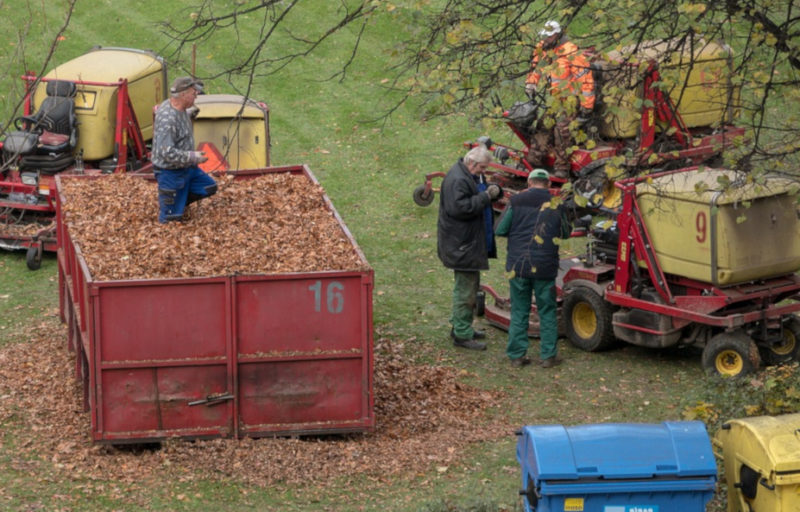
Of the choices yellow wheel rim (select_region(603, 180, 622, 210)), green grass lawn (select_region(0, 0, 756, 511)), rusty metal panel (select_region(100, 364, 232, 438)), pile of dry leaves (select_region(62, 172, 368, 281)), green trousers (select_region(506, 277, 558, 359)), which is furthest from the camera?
yellow wheel rim (select_region(603, 180, 622, 210))

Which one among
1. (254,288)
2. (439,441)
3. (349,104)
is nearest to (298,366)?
(254,288)

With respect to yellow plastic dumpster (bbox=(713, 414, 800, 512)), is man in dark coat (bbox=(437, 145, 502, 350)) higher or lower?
higher

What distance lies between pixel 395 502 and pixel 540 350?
11.7 feet

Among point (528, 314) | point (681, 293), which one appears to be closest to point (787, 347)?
point (681, 293)

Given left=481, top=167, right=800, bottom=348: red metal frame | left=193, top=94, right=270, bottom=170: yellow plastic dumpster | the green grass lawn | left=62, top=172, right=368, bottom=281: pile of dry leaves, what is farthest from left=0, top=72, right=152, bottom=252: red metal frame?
left=481, top=167, right=800, bottom=348: red metal frame

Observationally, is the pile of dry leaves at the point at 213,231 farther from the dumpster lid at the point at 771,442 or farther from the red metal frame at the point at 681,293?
the dumpster lid at the point at 771,442

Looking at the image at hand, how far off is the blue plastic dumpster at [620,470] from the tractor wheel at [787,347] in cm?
455

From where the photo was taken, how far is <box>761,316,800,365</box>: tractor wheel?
10.4 meters

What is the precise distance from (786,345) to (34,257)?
8556 mm

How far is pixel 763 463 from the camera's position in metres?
6.14

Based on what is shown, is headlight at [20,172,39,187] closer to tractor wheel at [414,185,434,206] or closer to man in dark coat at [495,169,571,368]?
tractor wheel at [414,185,434,206]

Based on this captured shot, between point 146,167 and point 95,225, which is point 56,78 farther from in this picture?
point 95,225

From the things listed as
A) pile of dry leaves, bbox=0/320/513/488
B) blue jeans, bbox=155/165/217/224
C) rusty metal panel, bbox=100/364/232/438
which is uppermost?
blue jeans, bbox=155/165/217/224

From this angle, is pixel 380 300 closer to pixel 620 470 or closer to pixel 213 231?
pixel 213 231
